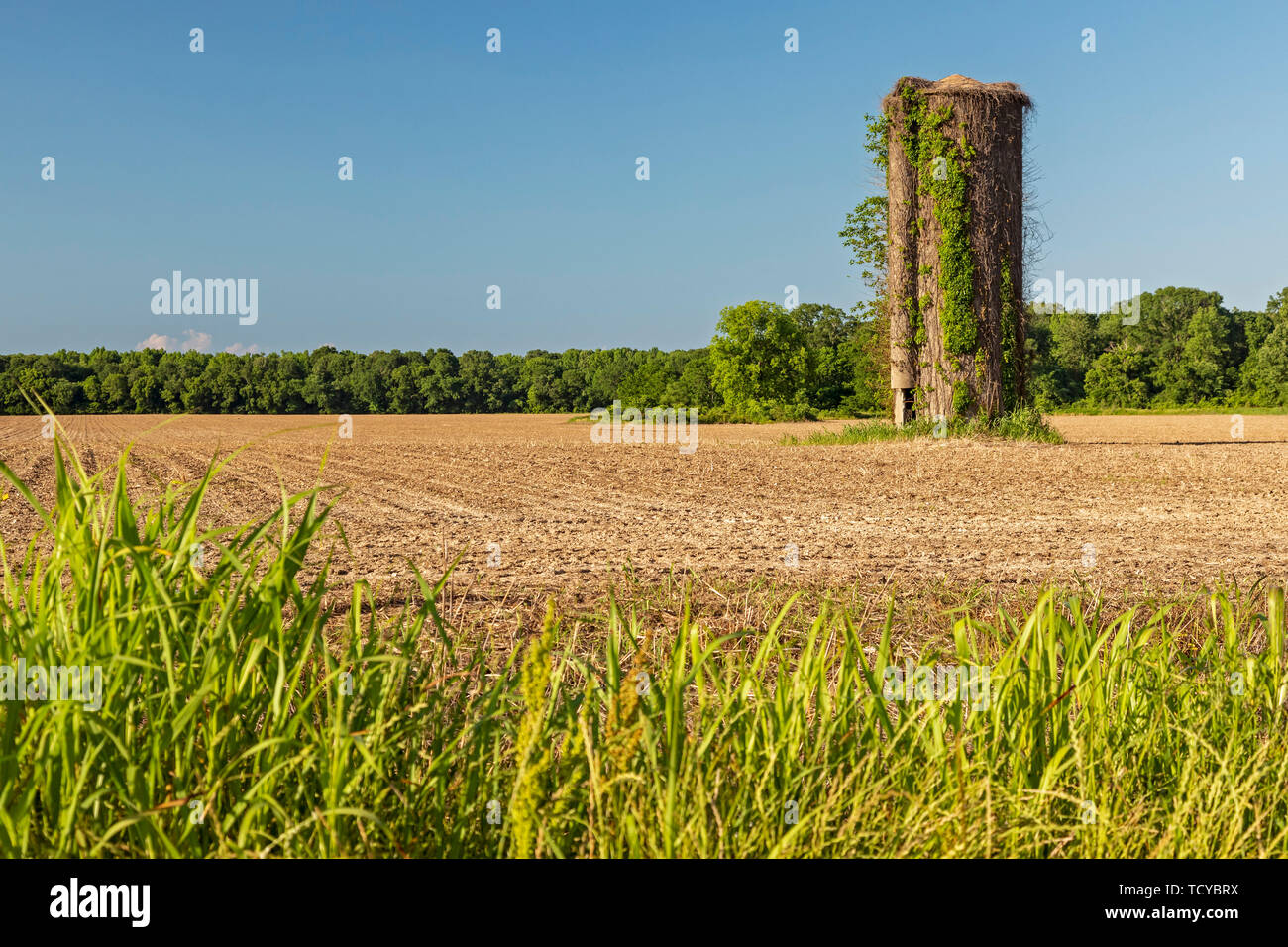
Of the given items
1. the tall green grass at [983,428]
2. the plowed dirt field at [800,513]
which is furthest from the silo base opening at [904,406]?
the plowed dirt field at [800,513]

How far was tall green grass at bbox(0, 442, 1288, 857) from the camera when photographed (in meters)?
1.88

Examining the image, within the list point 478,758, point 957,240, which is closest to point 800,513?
point 478,758

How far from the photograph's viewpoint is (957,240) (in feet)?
71.7

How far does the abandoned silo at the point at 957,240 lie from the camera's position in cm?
2186

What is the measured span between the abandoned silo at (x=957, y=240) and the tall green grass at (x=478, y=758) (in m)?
20.8

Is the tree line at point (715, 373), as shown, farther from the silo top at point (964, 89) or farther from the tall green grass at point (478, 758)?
the tall green grass at point (478, 758)

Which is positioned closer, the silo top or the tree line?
the silo top

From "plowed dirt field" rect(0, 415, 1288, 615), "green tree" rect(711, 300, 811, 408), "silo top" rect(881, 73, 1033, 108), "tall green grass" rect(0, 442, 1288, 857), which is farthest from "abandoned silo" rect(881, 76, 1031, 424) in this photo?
"green tree" rect(711, 300, 811, 408)

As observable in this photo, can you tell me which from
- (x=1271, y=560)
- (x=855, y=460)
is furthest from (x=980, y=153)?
(x=1271, y=560)

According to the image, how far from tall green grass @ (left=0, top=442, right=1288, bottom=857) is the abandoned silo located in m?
20.8

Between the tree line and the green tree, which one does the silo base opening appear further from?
the green tree

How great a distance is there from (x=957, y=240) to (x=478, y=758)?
22402mm

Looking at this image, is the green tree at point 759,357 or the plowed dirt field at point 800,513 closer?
the plowed dirt field at point 800,513
